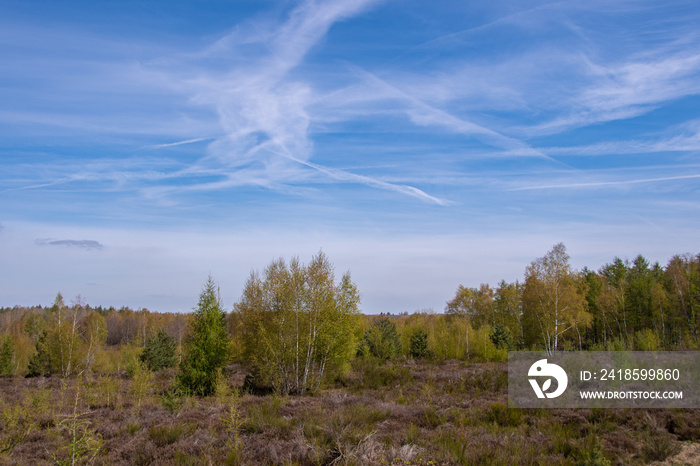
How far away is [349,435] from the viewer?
10.0 metres

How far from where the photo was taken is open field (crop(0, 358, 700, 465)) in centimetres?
901

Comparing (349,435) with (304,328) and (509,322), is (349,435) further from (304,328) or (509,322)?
(509,322)

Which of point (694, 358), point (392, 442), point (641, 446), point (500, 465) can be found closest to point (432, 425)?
point (392, 442)

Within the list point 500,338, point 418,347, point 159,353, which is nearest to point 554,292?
point 500,338

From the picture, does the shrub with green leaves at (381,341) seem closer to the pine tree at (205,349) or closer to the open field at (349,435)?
the pine tree at (205,349)

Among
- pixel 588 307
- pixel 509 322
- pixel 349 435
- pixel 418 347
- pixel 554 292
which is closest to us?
pixel 349 435

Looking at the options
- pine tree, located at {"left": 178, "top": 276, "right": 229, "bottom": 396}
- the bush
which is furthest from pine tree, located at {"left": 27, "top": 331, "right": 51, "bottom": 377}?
the bush

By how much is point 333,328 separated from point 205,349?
6.58 m

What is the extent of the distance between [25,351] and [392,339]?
40151 millimetres

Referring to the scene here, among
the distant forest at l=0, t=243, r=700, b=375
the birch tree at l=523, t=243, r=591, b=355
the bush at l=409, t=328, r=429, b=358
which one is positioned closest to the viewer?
the distant forest at l=0, t=243, r=700, b=375

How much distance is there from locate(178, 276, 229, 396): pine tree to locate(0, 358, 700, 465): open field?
13.0 ft

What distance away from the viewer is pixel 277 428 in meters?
11.5

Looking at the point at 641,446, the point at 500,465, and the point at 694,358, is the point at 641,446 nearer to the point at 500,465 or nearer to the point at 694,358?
the point at 500,465

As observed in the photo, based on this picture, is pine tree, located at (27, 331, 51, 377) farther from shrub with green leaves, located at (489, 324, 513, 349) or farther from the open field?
shrub with green leaves, located at (489, 324, 513, 349)
